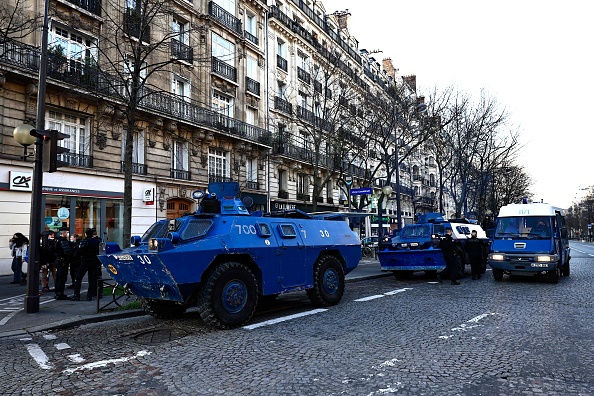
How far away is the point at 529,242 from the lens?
13609 millimetres

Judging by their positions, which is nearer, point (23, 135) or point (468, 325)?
point (468, 325)

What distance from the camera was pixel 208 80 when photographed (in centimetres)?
2523

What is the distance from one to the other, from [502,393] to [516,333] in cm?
288

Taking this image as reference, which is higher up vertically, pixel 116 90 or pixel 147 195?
pixel 116 90

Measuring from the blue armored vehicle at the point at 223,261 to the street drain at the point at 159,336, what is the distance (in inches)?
19.5

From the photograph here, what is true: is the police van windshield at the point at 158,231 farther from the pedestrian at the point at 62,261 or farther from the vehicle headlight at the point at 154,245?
the pedestrian at the point at 62,261

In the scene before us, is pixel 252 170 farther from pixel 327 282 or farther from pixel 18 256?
pixel 327 282

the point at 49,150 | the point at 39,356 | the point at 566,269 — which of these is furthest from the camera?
the point at 566,269

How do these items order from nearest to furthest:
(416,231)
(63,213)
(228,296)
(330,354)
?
(330,354) → (228,296) → (416,231) → (63,213)

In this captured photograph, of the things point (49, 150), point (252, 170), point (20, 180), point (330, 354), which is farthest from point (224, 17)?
Result: point (330, 354)

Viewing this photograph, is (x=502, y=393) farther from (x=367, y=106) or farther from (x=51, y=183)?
(x=367, y=106)

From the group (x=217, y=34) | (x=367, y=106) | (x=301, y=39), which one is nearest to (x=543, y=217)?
(x=367, y=106)

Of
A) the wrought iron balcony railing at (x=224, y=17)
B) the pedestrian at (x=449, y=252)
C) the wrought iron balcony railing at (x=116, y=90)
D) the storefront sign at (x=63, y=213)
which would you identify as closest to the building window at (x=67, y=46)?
the wrought iron balcony railing at (x=116, y=90)

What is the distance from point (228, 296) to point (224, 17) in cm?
2297
